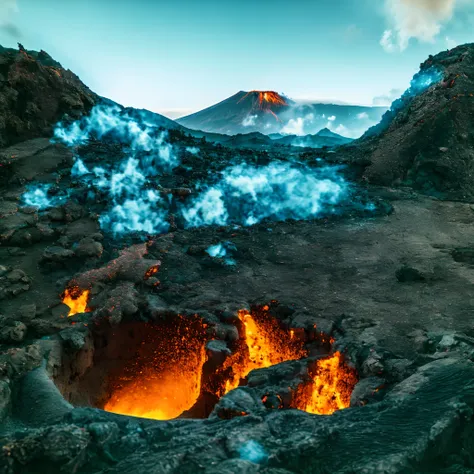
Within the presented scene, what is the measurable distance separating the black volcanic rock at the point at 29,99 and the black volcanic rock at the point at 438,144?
14956 mm

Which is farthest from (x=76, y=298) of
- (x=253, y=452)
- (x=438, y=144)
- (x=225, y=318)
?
(x=438, y=144)

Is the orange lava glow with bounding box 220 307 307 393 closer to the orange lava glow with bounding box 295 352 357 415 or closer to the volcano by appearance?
the orange lava glow with bounding box 295 352 357 415

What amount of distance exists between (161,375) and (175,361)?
1.36 ft

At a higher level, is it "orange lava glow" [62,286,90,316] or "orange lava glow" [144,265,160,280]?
"orange lava glow" [144,265,160,280]

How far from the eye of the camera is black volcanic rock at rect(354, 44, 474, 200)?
43.4 ft

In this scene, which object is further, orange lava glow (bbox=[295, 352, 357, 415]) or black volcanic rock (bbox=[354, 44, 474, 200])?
black volcanic rock (bbox=[354, 44, 474, 200])

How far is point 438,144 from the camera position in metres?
14.1

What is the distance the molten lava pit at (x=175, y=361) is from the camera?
18.1ft

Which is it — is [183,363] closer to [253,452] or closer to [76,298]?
[76,298]

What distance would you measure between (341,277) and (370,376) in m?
3.16

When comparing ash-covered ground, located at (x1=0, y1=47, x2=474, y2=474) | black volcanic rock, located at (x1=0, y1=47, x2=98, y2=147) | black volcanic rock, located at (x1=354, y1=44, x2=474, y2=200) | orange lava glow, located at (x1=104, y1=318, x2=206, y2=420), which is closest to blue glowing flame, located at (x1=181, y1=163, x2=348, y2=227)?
ash-covered ground, located at (x1=0, y1=47, x2=474, y2=474)

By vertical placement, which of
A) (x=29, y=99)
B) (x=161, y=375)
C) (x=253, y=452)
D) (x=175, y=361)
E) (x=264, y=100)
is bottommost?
(x=161, y=375)

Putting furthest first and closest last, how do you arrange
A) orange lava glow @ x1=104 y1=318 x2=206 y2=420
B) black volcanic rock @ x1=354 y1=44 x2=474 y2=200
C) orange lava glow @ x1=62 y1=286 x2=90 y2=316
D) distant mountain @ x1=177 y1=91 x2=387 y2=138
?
distant mountain @ x1=177 y1=91 x2=387 y2=138
black volcanic rock @ x1=354 y1=44 x2=474 y2=200
orange lava glow @ x1=62 y1=286 x2=90 y2=316
orange lava glow @ x1=104 y1=318 x2=206 y2=420

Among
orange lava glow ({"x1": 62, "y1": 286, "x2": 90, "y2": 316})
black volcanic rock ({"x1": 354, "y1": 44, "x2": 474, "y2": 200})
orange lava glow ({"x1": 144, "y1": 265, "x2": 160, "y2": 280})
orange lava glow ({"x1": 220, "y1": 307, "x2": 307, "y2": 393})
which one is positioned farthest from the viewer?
black volcanic rock ({"x1": 354, "y1": 44, "x2": 474, "y2": 200})
